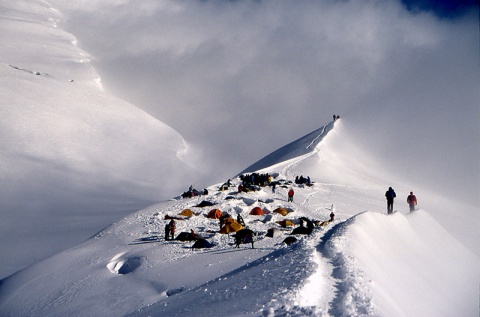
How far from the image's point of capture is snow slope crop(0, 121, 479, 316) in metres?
8.35

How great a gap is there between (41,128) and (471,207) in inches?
2058

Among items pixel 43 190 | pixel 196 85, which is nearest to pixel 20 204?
pixel 43 190

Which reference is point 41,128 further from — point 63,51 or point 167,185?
point 63,51

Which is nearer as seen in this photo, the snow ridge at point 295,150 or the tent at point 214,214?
the tent at point 214,214

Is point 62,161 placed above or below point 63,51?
below

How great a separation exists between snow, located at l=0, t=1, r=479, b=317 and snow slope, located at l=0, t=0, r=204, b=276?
268mm

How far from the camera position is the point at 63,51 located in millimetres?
106812

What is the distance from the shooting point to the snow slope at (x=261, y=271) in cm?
835

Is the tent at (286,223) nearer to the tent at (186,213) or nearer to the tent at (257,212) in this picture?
the tent at (257,212)

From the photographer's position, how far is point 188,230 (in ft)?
77.4

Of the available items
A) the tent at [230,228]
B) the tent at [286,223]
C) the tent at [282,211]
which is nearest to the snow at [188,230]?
the tent at [282,211]

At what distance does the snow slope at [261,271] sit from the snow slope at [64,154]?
583cm

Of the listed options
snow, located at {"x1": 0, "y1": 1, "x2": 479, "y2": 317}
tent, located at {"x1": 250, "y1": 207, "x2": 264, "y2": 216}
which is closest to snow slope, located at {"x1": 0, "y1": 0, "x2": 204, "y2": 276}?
snow, located at {"x1": 0, "y1": 1, "x2": 479, "y2": 317}

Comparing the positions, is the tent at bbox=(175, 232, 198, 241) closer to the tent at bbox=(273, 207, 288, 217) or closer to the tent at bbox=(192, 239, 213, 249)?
the tent at bbox=(192, 239, 213, 249)
